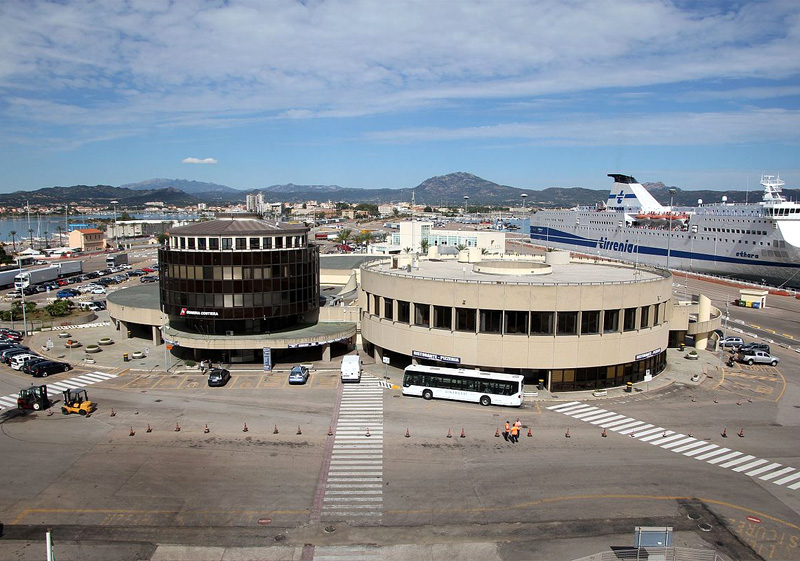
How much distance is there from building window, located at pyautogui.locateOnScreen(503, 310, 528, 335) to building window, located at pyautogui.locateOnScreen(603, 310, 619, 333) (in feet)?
21.7

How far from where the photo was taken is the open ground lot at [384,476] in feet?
73.4

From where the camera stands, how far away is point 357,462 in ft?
97.5

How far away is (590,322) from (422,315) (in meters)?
13.5

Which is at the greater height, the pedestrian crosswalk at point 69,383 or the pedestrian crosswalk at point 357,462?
the pedestrian crosswalk at point 357,462

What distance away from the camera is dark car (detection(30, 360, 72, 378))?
46.4 m

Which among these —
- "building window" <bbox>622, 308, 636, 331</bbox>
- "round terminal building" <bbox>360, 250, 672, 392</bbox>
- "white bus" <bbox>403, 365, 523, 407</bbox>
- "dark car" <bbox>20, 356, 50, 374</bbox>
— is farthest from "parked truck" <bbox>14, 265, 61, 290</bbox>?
"building window" <bbox>622, 308, 636, 331</bbox>

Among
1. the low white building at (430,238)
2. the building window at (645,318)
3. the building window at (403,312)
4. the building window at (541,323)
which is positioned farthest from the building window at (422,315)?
the low white building at (430,238)

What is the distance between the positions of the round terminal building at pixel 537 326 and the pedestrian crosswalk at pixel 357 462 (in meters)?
7.05

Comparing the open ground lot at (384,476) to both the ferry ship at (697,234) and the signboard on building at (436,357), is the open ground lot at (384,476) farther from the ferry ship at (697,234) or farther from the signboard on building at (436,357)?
the ferry ship at (697,234)

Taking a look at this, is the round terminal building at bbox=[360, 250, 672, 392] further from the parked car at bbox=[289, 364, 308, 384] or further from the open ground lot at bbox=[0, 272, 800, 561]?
the parked car at bbox=[289, 364, 308, 384]

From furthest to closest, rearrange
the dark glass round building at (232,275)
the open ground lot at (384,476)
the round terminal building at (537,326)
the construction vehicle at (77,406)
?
1. the dark glass round building at (232,275)
2. the round terminal building at (537,326)
3. the construction vehicle at (77,406)
4. the open ground lot at (384,476)

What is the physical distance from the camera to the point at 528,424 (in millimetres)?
35656

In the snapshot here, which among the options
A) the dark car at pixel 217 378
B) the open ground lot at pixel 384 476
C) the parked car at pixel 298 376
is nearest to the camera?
the open ground lot at pixel 384 476

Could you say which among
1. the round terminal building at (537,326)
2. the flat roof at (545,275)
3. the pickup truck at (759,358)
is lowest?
the pickup truck at (759,358)
